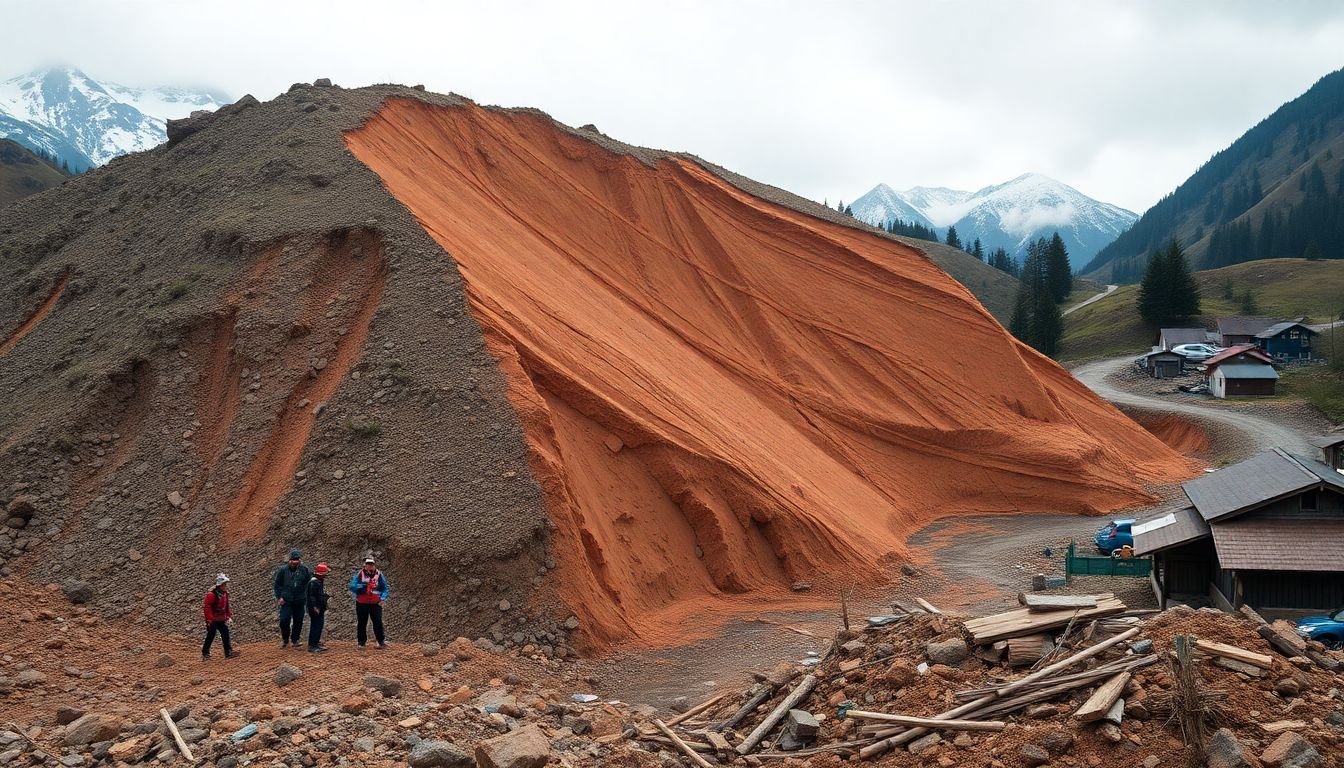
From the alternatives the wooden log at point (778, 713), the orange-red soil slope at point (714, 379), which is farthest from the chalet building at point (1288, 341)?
the wooden log at point (778, 713)

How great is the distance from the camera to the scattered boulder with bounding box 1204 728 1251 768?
294 inches

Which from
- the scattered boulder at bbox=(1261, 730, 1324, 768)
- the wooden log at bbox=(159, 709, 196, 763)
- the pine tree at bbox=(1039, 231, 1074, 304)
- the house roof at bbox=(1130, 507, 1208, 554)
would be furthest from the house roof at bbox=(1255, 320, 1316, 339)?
the wooden log at bbox=(159, 709, 196, 763)

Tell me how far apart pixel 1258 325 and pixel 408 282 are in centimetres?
6654

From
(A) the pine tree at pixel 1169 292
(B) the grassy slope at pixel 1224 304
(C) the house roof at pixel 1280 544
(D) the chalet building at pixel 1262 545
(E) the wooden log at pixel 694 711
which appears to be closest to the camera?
(E) the wooden log at pixel 694 711

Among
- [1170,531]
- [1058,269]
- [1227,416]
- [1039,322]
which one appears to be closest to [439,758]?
[1170,531]

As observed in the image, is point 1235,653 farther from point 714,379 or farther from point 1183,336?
point 1183,336

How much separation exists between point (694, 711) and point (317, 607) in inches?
241

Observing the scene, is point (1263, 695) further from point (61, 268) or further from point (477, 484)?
point (61, 268)

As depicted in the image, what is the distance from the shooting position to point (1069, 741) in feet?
27.1

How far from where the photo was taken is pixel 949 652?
10438 mm

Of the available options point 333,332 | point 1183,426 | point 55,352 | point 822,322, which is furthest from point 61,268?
point 1183,426

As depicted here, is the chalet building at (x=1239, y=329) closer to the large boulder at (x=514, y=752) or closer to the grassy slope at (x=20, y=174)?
the large boulder at (x=514, y=752)

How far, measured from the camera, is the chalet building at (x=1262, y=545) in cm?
1741

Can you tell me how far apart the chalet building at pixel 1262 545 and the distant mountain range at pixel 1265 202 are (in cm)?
9521
